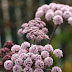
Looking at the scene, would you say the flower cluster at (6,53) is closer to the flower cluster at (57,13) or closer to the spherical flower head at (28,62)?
the spherical flower head at (28,62)

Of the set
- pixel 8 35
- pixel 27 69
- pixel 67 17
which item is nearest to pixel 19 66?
pixel 27 69

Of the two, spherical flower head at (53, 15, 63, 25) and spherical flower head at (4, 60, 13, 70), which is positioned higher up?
spherical flower head at (53, 15, 63, 25)

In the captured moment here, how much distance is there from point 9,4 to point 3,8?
72mm

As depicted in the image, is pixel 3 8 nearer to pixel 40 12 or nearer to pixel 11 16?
pixel 11 16

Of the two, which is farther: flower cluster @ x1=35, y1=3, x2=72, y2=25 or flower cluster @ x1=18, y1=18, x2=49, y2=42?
flower cluster @ x1=35, y1=3, x2=72, y2=25

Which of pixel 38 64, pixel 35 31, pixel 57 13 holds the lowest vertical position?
pixel 38 64

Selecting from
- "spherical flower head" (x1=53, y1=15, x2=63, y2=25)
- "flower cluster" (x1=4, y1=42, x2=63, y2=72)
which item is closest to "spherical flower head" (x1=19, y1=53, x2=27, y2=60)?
"flower cluster" (x1=4, y1=42, x2=63, y2=72)

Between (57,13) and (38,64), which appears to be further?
(57,13)

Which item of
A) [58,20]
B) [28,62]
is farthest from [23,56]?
[58,20]

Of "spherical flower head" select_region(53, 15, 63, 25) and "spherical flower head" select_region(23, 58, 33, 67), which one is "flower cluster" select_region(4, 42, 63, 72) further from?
"spherical flower head" select_region(53, 15, 63, 25)

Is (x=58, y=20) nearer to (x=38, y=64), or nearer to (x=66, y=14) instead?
(x=66, y=14)

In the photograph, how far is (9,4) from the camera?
225 centimetres

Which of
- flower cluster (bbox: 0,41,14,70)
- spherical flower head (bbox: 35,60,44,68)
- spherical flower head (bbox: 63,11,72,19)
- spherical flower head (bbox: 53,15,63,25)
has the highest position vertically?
spherical flower head (bbox: 63,11,72,19)

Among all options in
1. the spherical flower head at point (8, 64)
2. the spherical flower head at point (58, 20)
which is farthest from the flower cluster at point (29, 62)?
the spherical flower head at point (58, 20)
